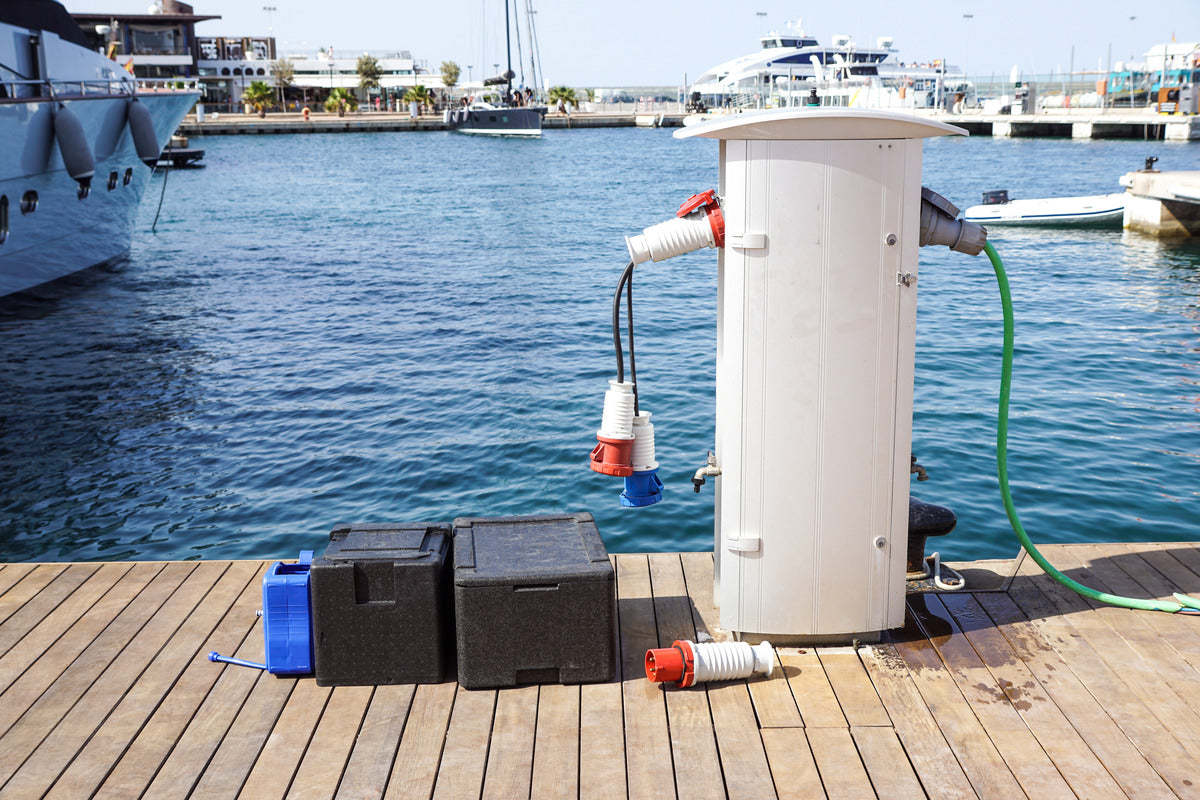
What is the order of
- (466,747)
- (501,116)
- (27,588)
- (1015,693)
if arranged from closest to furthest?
(466,747) < (1015,693) < (27,588) < (501,116)

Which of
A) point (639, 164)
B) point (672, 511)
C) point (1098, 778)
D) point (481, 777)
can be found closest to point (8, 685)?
point (481, 777)

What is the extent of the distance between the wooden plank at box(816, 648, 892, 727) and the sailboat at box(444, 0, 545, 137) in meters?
85.0

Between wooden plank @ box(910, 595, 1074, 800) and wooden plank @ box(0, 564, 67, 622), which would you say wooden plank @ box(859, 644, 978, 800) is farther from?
wooden plank @ box(0, 564, 67, 622)

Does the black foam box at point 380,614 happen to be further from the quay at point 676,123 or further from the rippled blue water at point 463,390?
the quay at point 676,123

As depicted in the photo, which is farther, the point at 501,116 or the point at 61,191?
the point at 501,116

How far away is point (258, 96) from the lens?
4055 inches

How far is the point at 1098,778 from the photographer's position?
10.3ft

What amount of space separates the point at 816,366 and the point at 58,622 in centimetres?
329

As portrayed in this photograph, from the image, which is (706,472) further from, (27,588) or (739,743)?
(27,588)

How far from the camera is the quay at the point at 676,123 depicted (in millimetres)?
64438

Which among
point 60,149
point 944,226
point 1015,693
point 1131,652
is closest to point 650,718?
point 1015,693

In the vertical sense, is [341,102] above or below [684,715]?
above

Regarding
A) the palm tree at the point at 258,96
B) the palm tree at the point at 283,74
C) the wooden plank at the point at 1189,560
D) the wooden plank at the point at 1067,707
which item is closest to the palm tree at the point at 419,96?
the palm tree at the point at 283,74

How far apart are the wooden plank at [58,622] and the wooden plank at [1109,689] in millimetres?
3824
